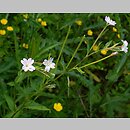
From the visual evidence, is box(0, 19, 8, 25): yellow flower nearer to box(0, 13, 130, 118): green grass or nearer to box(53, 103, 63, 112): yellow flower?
box(0, 13, 130, 118): green grass

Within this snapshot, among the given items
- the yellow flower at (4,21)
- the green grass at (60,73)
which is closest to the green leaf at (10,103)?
the green grass at (60,73)

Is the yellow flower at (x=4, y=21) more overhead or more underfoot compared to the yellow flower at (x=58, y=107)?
more overhead

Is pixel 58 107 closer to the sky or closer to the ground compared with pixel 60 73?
closer to the ground

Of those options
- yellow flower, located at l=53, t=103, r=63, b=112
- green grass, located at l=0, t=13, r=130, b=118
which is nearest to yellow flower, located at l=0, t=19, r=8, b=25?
green grass, located at l=0, t=13, r=130, b=118

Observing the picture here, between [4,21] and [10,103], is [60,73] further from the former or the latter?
[4,21]

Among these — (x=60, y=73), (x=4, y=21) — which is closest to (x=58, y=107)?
(x=60, y=73)

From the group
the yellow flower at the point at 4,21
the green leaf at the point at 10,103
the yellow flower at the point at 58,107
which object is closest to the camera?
the green leaf at the point at 10,103

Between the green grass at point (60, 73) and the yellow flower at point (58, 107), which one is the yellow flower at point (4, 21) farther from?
the yellow flower at point (58, 107)

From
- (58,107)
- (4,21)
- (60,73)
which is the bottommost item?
(58,107)

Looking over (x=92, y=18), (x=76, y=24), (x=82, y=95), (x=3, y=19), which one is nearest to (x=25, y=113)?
(x=82, y=95)

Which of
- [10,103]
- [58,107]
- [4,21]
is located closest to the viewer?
[10,103]
